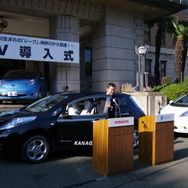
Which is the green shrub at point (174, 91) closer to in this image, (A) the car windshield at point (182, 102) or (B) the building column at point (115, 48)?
(B) the building column at point (115, 48)

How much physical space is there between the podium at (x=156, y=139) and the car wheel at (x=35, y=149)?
2072 mm

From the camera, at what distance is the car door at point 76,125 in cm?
608

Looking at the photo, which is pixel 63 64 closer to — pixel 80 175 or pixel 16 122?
pixel 16 122

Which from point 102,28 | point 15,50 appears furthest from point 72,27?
point 15,50

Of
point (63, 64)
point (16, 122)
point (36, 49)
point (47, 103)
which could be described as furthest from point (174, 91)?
point (16, 122)

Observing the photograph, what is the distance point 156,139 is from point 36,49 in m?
8.08

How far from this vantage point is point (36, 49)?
1223 cm

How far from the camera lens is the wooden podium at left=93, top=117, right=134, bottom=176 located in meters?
4.97

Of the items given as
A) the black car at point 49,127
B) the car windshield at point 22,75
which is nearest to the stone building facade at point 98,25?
the car windshield at point 22,75

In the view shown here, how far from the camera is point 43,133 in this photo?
19.4 feet

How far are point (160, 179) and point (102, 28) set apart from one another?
40.5ft

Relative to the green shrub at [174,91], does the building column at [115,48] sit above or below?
above

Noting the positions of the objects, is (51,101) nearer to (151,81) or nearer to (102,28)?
(102,28)

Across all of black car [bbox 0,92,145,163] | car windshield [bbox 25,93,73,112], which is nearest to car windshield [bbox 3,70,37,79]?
car windshield [bbox 25,93,73,112]
